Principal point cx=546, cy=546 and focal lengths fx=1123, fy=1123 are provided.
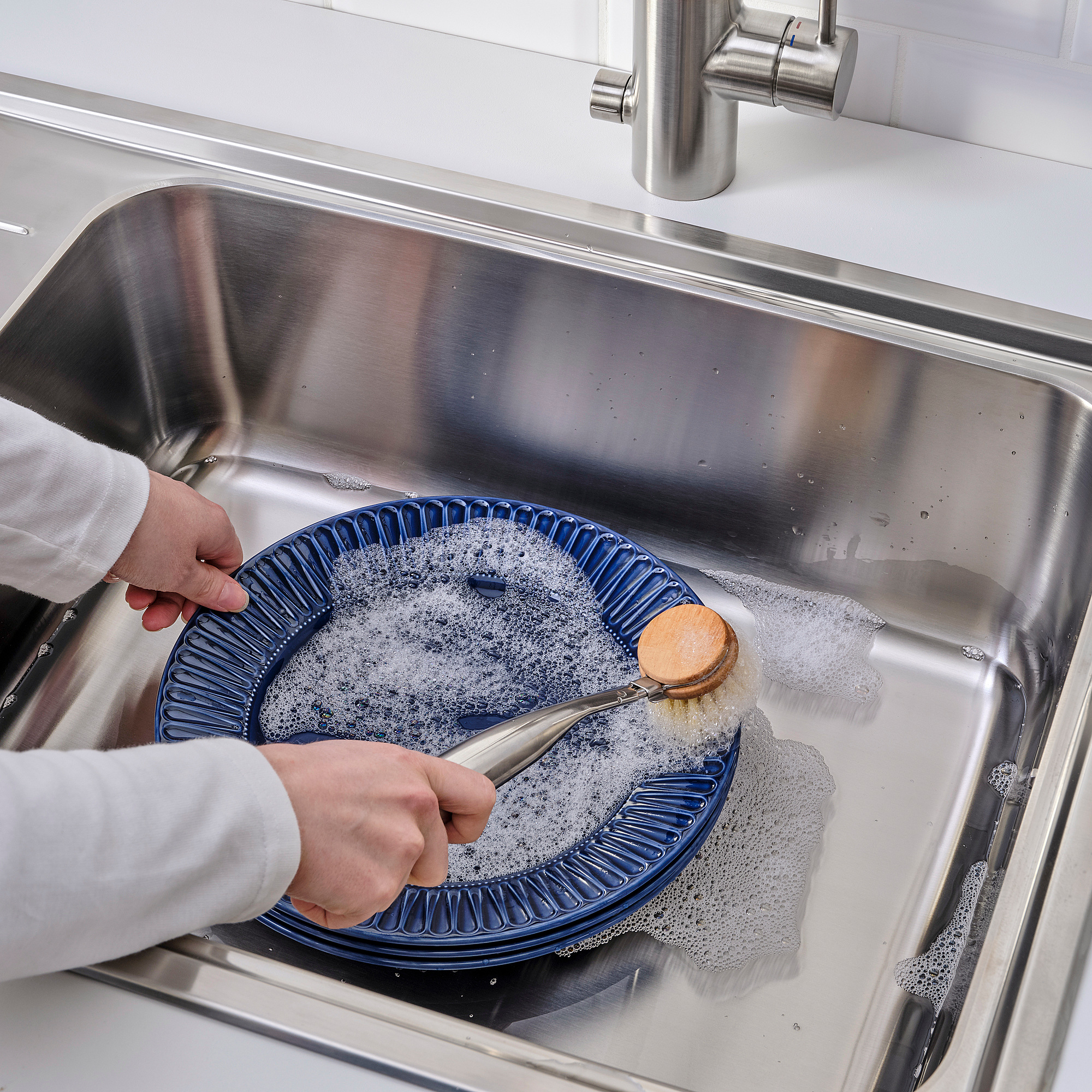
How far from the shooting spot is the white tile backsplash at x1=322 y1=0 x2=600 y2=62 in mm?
859

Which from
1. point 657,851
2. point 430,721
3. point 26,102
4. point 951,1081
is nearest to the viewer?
point 951,1081

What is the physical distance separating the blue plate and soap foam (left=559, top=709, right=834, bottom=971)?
Result: 0.04m

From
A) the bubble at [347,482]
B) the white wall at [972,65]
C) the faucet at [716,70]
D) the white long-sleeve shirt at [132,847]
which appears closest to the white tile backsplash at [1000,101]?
the white wall at [972,65]

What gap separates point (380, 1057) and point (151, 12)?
86cm

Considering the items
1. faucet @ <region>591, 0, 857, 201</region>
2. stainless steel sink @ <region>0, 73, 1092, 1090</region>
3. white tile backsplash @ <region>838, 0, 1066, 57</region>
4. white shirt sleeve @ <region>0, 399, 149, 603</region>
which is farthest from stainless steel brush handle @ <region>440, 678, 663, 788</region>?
white tile backsplash @ <region>838, 0, 1066, 57</region>

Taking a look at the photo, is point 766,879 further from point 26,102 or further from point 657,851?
point 26,102

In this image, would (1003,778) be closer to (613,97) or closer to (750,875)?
(750,875)

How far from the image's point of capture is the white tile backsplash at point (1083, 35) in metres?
0.69

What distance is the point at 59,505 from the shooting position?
629mm

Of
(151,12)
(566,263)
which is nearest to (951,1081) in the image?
(566,263)

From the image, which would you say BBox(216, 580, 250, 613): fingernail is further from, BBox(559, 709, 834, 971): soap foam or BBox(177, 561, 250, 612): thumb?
BBox(559, 709, 834, 971): soap foam

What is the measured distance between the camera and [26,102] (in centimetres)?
85

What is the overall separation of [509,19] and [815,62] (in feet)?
1.06

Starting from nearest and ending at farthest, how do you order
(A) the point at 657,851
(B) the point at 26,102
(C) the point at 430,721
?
(A) the point at 657,851 < (C) the point at 430,721 < (B) the point at 26,102
